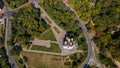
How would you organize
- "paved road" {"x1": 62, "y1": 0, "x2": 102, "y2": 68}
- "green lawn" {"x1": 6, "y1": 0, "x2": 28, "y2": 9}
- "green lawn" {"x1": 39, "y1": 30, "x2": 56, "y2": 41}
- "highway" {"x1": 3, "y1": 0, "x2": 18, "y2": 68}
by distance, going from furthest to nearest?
"green lawn" {"x1": 6, "y1": 0, "x2": 28, "y2": 9}, "green lawn" {"x1": 39, "y1": 30, "x2": 56, "y2": 41}, "highway" {"x1": 3, "y1": 0, "x2": 18, "y2": 68}, "paved road" {"x1": 62, "y1": 0, "x2": 102, "y2": 68}

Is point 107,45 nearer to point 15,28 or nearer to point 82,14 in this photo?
point 82,14

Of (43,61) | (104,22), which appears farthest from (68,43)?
Result: (104,22)

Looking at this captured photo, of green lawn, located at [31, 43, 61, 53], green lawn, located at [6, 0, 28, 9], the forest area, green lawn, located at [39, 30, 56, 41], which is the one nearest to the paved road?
the forest area

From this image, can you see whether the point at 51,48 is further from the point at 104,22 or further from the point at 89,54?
the point at 104,22

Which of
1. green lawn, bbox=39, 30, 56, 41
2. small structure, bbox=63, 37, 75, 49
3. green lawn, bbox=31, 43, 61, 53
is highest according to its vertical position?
green lawn, bbox=39, 30, 56, 41

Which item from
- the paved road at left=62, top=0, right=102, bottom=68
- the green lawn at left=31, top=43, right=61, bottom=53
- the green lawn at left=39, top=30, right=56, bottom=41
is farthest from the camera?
the green lawn at left=39, top=30, right=56, bottom=41

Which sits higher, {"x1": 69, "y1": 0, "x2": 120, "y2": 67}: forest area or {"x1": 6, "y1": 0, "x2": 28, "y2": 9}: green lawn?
{"x1": 6, "y1": 0, "x2": 28, "y2": 9}: green lawn

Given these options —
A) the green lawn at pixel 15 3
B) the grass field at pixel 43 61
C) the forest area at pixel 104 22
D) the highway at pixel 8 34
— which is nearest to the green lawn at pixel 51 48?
the grass field at pixel 43 61

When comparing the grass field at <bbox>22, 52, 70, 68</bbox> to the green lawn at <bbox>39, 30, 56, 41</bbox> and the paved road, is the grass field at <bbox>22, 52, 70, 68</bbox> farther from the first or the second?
the paved road

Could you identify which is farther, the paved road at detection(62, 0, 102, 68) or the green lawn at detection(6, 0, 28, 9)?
the green lawn at detection(6, 0, 28, 9)
